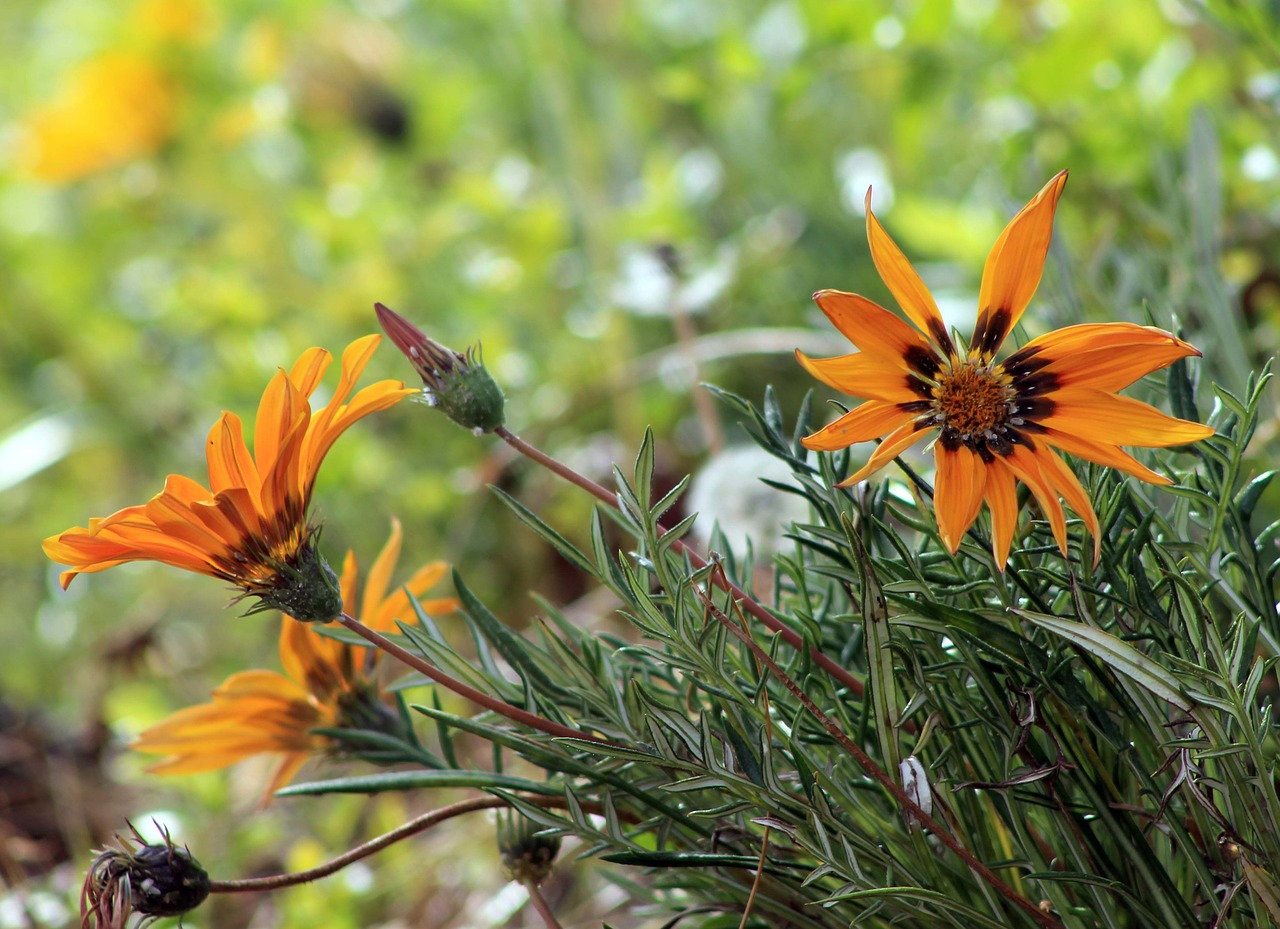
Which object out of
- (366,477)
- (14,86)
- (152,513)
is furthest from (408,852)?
(14,86)

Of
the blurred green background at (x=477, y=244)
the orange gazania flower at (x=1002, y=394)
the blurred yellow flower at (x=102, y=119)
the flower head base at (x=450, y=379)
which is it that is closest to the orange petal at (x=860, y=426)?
the orange gazania flower at (x=1002, y=394)

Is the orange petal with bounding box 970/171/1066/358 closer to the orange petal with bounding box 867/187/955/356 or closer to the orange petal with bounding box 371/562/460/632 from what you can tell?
the orange petal with bounding box 867/187/955/356

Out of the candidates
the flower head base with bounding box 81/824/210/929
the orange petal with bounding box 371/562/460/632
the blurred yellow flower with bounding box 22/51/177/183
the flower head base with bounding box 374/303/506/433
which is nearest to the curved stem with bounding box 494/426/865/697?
the flower head base with bounding box 374/303/506/433

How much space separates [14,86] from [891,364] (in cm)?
268

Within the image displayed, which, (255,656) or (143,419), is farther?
(143,419)

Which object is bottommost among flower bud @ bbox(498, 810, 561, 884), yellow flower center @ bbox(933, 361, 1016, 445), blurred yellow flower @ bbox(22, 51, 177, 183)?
flower bud @ bbox(498, 810, 561, 884)

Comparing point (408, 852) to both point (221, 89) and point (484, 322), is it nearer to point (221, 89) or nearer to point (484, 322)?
point (484, 322)

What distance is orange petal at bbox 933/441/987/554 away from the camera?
0.38 metres

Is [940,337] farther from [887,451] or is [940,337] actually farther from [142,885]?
[142,885]

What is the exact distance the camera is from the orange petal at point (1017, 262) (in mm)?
372

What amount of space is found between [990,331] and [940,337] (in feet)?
0.06

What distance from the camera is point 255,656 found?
1.54m

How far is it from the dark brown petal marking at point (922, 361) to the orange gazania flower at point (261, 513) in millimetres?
193

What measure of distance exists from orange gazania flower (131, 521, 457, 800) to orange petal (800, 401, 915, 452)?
9.6 inches
